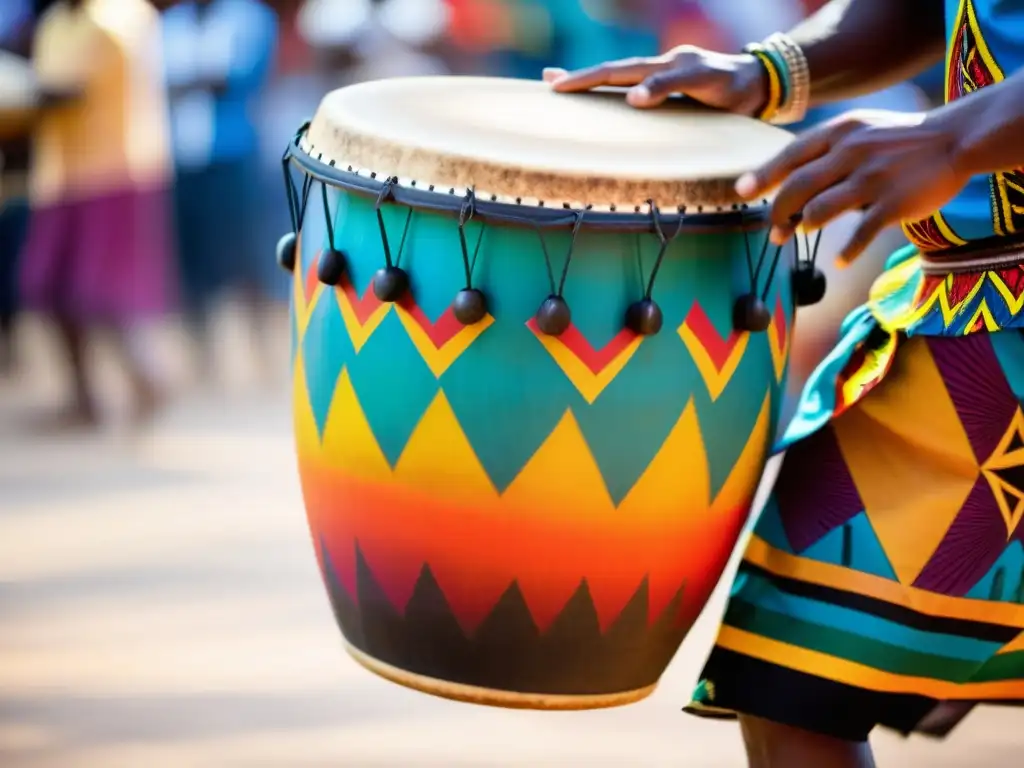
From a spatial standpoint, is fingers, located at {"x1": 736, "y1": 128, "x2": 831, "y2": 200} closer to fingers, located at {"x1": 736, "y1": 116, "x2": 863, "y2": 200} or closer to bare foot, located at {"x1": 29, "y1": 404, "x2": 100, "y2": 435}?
fingers, located at {"x1": 736, "y1": 116, "x2": 863, "y2": 200}

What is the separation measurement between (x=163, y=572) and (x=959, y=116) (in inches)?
110

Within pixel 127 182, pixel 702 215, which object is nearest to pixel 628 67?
pixel 702 215

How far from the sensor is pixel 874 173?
58.3 inches

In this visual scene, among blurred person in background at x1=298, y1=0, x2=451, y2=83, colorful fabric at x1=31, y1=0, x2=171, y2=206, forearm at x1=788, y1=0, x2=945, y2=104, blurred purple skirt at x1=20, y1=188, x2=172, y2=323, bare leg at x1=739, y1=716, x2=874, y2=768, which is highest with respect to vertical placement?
forearm at x1=788, y1=0, x2=945, y2=104

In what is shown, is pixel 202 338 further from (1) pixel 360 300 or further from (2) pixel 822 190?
(2) pixel 822 190

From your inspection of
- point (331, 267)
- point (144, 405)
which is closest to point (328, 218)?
point (331, 267)

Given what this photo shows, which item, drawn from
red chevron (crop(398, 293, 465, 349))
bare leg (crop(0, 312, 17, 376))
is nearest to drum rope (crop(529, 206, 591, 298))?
red chevron (crop(398, 293, 465, 349))

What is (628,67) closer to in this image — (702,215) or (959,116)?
(702,215)

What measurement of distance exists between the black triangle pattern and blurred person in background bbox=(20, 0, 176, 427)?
3.98 metres

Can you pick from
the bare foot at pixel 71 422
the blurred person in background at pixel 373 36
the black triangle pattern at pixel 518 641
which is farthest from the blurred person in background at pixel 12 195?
the black triangle pattern at pixel 518 641

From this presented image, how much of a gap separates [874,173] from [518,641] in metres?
0.66

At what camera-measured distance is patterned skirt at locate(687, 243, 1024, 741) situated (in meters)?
1.75

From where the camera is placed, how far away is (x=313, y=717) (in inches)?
119

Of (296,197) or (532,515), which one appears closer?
(532,515)
